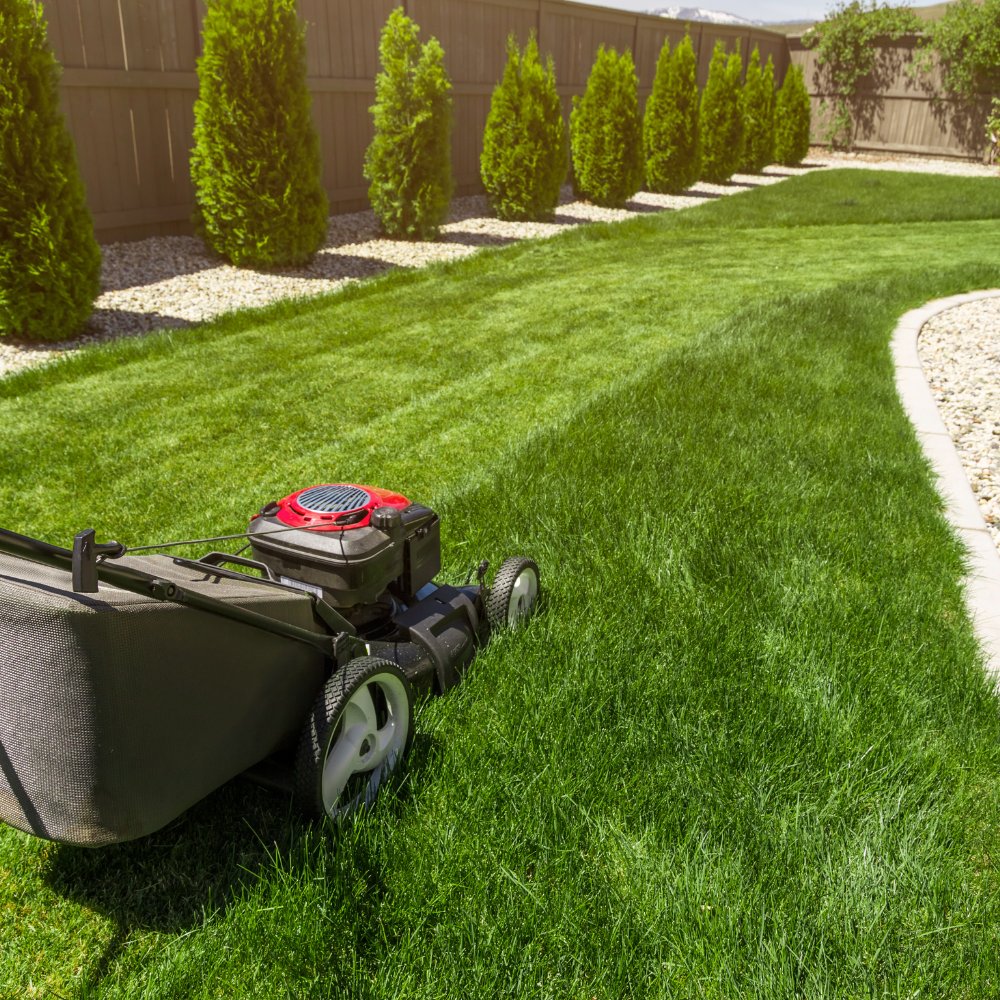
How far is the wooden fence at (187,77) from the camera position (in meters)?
9.35

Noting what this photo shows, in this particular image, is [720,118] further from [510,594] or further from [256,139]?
[510,594]

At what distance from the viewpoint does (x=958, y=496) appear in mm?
4094

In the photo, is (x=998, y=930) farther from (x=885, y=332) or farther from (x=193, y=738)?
(x=885, y=332)

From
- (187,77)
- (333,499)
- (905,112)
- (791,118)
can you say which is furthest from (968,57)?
(333,499)

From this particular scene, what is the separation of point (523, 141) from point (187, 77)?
4.91 m

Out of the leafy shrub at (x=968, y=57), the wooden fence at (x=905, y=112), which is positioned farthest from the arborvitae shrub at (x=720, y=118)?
the wooden fence at (x=905, y=112)

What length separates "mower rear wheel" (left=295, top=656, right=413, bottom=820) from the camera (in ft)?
6.39

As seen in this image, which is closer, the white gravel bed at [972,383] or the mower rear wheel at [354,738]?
the mower rear wheel at [354,738]

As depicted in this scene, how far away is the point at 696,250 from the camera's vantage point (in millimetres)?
10711

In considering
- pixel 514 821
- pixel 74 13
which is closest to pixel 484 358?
pixel 514 821

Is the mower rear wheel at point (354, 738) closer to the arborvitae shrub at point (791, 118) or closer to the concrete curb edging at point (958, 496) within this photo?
the concrete curb edging at point (958, 496)

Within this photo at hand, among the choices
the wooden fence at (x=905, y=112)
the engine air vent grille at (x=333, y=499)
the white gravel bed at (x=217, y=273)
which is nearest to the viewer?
the engine air vent grille at (x=333, y=499)

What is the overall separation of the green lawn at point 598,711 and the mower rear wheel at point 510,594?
83 millimetres

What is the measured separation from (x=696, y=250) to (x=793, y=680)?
29.2 feet
